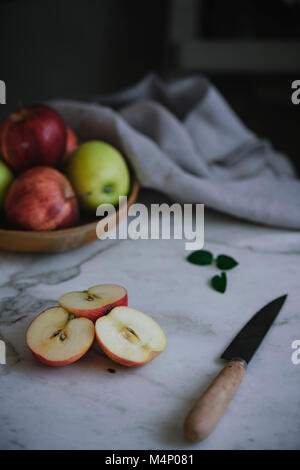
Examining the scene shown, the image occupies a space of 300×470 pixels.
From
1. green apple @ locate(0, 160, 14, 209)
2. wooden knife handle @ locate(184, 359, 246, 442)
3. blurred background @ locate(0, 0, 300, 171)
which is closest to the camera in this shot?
wooden knife handle @ locate(184, 359, 246, 442)

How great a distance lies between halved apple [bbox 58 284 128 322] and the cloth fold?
0.39 meters

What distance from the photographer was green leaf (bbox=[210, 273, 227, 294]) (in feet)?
2.15

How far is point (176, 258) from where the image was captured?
29.6 inches

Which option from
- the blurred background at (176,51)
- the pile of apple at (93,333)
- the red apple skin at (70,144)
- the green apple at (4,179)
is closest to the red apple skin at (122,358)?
the pile of apple at (93,333)

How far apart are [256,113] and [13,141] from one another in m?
1.55

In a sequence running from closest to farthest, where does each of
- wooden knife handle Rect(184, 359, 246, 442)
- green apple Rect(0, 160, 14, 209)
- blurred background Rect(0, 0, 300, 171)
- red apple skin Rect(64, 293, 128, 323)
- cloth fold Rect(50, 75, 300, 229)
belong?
wooden knife handle Rect(184, 359, 246, 442) < red apple skin Rect(64, 293, 128, 323) < green apple Rect(0, 160, 14, 209) < cloth fold Rect(50, 75, 300, 229) < blurred background Rect(0, 0, 300, 171)

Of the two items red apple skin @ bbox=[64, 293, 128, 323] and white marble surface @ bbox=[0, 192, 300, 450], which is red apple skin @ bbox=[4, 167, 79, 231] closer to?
white marble surface @ bbox=[0, 192, 300, 450]

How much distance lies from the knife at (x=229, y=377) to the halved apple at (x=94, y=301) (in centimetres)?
14

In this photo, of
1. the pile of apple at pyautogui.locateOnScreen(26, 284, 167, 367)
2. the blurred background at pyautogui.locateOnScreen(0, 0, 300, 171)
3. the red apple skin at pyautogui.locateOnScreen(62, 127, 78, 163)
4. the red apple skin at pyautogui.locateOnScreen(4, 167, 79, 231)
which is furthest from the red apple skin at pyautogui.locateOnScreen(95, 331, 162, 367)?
the blurred background at pyautogui.locateOnScreen(0, 0, 300, 171)

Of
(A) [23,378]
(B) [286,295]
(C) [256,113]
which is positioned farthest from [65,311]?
(C) [256,113]

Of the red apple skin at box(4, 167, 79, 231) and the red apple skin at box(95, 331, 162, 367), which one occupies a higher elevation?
the red apple skin at box(4, 167, 79, 231)

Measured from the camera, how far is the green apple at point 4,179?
2.55ft

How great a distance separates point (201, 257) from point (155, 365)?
0.26m

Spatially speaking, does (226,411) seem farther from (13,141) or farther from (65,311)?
(13,141)
